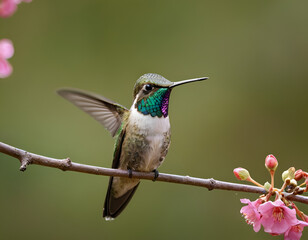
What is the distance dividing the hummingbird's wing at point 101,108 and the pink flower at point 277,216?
79cm

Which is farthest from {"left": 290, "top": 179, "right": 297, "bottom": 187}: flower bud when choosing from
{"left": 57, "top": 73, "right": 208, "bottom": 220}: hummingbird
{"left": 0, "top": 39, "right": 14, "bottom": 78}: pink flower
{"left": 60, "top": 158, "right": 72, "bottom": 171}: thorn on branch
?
{"left": 0, "top": 39, "right": 14, "bottom": 78}: pink flower

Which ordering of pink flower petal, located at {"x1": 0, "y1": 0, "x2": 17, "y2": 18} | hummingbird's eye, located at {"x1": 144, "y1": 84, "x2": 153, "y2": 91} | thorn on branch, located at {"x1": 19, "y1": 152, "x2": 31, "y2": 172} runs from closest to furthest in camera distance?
1. pink flower petal, located at {"x1": 0, "y1": 0, "x2": 17, "y2": 18}
2. thorn on branch, located at {"x1": 19, "y1": 152, "x2": 31, "y2": 172}
3. hummingbird's eye, located at {"x1": 144, "y1": 84, "x2": 153, "y2": 91}

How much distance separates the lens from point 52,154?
374 centimetres

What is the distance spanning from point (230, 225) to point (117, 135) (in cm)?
196

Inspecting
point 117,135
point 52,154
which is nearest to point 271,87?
point 52,154

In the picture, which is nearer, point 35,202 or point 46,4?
point 35,202

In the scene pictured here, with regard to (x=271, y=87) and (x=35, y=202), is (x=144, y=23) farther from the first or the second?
(x=35, y=202)

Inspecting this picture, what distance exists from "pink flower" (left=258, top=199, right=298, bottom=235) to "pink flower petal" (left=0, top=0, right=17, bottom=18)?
98 centimetres

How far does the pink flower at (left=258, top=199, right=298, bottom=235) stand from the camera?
1.47 meters

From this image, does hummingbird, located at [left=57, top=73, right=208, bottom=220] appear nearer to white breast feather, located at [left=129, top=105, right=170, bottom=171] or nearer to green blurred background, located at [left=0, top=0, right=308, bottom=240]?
white breast feather, located at [left=129, top=105, right=170, bottom=171]

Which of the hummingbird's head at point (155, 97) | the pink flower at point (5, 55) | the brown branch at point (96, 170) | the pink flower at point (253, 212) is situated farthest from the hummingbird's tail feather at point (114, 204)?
the pink flower at point (5, 55)

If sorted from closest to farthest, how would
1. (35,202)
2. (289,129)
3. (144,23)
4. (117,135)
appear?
1. (117,135)
2. (35,202)
3. (289,129)
4. (144,23)

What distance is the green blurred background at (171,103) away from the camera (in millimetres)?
3699

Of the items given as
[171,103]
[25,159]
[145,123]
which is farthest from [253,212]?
[171,103]
